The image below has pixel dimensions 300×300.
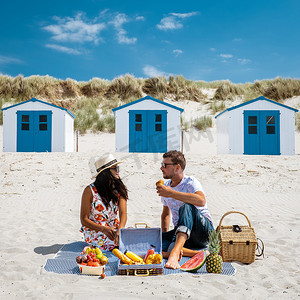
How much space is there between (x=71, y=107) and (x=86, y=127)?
4.98m

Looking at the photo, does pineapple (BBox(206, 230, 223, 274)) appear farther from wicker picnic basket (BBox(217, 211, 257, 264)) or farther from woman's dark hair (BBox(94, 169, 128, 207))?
woman's dark hair (BBox(94, 169, 128, 207))

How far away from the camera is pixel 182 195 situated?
3.87 metres

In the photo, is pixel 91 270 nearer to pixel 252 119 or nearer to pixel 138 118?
pixel 138 118

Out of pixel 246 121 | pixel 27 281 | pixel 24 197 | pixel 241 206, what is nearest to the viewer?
pixel 27 281

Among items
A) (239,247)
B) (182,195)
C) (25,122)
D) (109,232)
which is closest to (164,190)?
(182,195)

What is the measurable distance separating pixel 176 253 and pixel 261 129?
12.6m

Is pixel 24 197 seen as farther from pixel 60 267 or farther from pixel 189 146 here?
pixel 189 146

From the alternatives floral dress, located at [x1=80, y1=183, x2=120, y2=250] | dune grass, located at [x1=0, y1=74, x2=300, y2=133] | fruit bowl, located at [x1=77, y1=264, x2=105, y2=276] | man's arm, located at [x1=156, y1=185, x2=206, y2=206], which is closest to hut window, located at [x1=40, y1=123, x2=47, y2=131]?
dune grass, located at [x1=0, y1=74, x2=300, y2=133]

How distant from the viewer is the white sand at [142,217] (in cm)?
312

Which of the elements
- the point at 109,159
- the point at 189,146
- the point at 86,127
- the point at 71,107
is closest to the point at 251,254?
the point at 109,159

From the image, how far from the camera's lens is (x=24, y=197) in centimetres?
934

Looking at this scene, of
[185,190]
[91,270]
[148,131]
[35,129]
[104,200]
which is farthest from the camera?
[35,129]

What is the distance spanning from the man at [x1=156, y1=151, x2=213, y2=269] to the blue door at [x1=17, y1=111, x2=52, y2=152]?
12454 millimetres

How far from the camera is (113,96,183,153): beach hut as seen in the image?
15.4 metres
